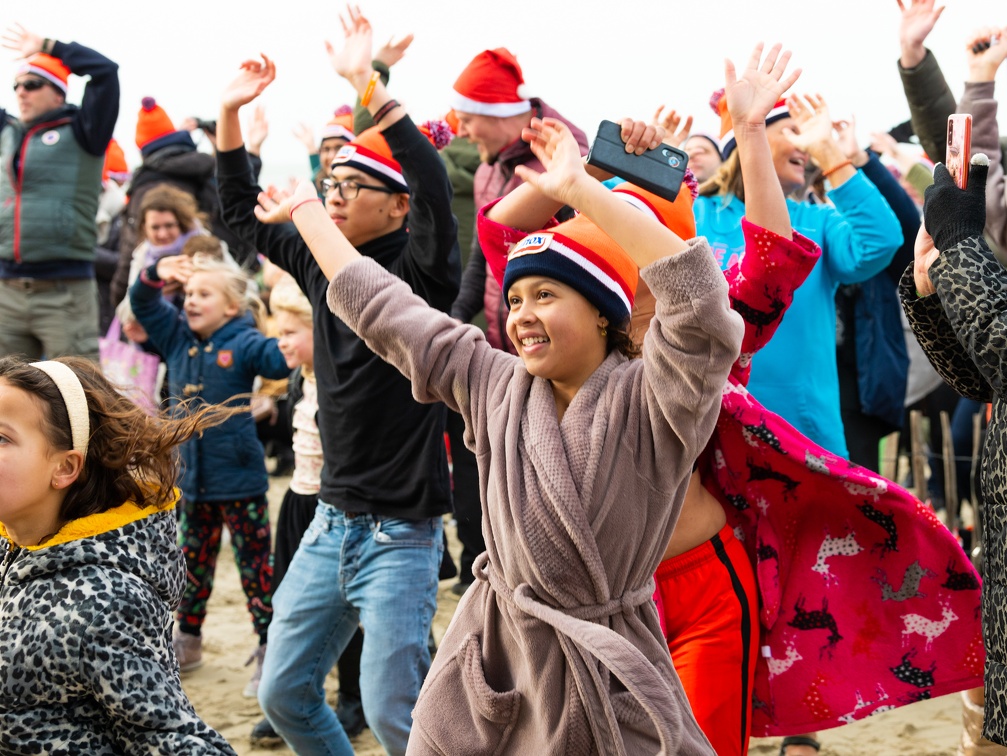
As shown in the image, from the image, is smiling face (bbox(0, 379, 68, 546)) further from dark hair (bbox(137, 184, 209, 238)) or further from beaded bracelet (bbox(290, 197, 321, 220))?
dark hair (bbox(137, 184, 209, 238))

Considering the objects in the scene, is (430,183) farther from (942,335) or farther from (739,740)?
(739,740)

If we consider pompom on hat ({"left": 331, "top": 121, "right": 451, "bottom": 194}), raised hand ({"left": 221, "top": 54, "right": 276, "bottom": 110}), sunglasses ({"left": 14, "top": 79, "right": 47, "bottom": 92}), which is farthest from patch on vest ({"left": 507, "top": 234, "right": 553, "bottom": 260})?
sunglasses ({"left": 14, "top": 79, "right": 47, "bottom": 92})

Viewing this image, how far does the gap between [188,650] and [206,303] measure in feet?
5.05

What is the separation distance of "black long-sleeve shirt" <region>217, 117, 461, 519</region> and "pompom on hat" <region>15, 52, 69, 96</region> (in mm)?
3867

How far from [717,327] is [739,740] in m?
1.26

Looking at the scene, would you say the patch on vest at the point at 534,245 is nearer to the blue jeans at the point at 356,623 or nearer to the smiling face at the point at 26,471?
the smiling face at the point at 26,471

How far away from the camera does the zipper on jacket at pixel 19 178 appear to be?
6.93 m

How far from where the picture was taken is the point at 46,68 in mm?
6965

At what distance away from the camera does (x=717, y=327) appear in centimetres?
229

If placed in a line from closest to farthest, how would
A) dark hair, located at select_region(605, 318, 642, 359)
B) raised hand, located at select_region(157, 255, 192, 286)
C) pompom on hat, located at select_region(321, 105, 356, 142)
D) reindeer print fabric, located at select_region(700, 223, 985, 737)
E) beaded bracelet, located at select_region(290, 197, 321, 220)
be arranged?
1. dark hair, located at select_region(605, 318, 642, 359)
2. beaded bracelet, located at select_region(290, 197, 321, 220)
3. reindeer print fabric, located at select_region(700, 223, 985, 737)
4. raised hand, located at select_region(157, 255, 192, 286)
5. pompom on hat, located at select_region(321, 105, 356, 142)

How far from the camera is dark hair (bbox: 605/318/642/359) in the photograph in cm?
265

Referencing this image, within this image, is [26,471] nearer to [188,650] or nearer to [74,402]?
[74,402]

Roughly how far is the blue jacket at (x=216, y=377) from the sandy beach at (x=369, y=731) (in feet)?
2.69

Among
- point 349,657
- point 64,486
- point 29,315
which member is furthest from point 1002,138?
point 29,315
